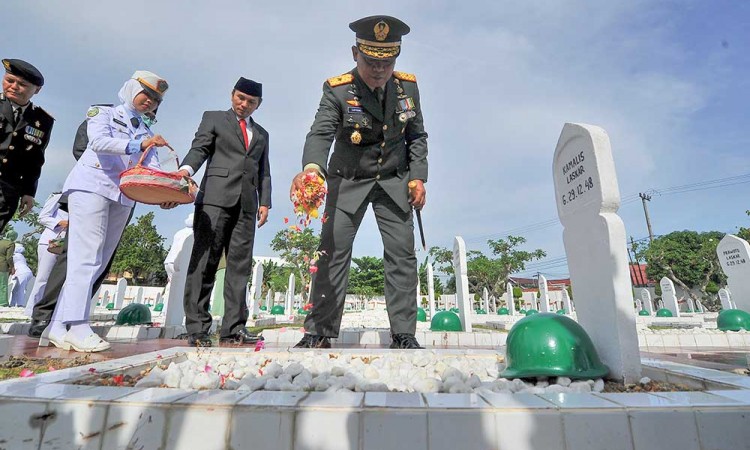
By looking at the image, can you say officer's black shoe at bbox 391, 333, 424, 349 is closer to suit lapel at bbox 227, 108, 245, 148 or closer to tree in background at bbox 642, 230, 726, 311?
suit lapel at bbox 227, 108, 245, 148

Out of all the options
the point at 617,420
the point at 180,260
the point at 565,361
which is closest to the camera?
the point at 617,420

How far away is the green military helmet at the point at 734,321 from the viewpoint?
589 centimetres

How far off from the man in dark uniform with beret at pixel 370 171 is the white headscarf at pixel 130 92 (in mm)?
1657

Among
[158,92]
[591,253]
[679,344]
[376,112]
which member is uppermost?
[158,92]

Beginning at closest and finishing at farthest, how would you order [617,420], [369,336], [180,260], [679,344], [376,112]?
[617,420]
[376,112]
[369,336]
[679,344]
[180,260]

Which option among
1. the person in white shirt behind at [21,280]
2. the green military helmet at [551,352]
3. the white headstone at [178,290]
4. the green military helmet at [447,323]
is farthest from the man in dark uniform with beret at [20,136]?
the person in white shirt behind at [21,280]


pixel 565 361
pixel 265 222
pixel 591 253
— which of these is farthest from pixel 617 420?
pixel 265 222

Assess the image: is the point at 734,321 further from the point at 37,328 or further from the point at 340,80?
the point at 37,328

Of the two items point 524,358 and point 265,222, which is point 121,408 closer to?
point 524,358

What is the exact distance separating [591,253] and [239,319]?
8.83ft

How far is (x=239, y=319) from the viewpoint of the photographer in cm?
326

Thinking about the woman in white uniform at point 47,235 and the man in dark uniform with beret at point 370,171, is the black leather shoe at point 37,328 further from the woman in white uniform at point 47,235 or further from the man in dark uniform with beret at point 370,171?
the man in dark uniform with beret at point 370,171

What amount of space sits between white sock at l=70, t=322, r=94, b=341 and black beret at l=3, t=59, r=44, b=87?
7.16 feet

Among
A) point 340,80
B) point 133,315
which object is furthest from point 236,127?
point 133,315
